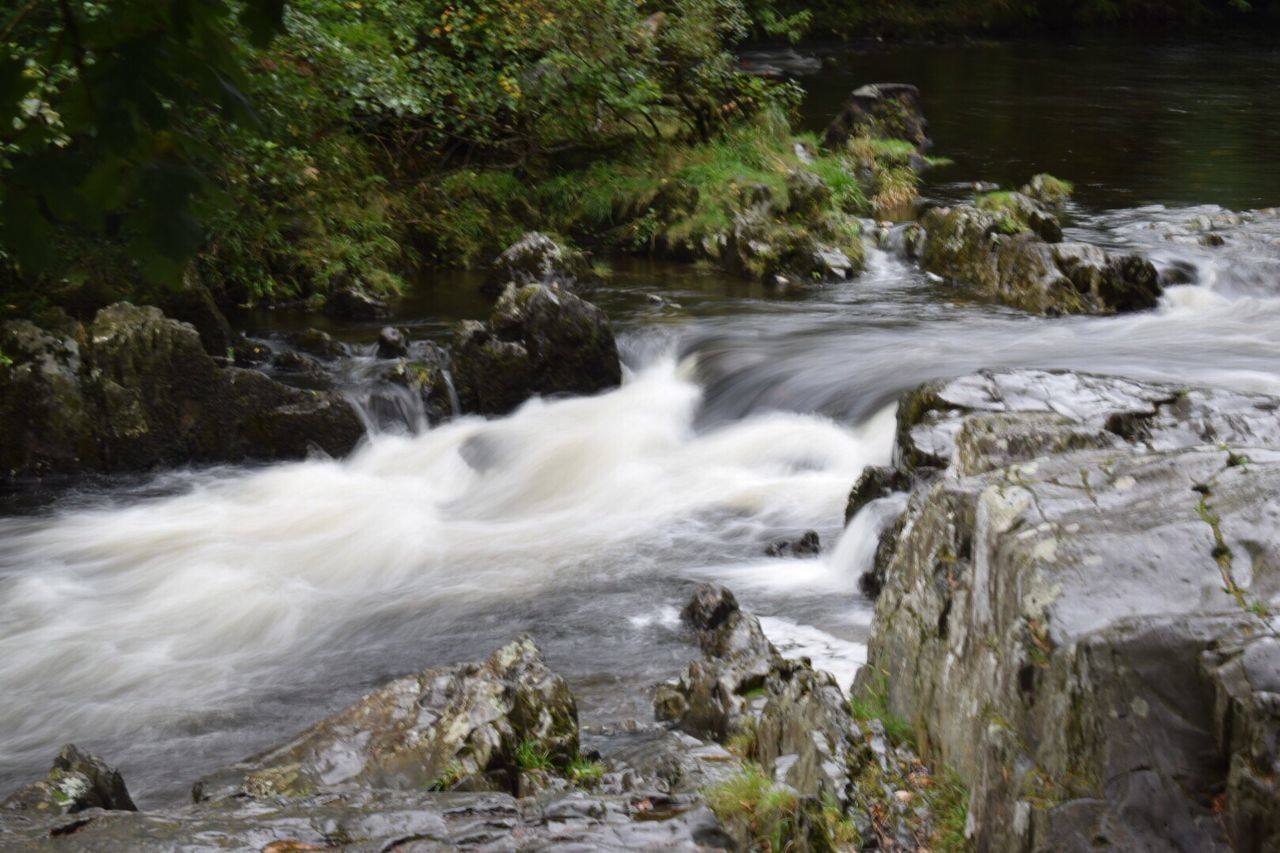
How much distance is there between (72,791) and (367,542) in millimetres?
3945

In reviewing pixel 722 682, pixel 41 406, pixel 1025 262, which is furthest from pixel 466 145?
pixel 722 682

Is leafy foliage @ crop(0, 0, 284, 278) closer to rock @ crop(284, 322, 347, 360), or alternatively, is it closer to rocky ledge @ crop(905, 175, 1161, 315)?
rock @ crop(284, 322, 347, 360)

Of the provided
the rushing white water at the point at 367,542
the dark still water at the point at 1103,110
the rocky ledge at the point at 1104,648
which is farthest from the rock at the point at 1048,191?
the rocky ledge at the point at 1104,648

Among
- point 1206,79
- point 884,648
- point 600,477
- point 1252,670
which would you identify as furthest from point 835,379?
point 1206,79

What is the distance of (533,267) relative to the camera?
1315cm

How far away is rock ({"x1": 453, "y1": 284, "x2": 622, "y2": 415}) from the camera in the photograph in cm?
1048

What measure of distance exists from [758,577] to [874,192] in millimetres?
10395

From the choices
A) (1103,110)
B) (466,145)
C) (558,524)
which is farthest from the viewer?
(1103,110)

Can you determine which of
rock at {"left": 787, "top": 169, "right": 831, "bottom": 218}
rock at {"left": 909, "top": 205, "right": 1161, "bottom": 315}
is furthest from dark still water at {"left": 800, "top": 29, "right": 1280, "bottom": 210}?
rock at {"left": 787, "top": 169, "right": 831, "bottom": 218}

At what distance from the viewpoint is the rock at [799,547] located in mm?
7734

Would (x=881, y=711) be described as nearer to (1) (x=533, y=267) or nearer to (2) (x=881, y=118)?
(1) (x=533, y=267)

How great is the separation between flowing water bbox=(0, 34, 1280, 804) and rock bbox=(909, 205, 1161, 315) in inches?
12.4

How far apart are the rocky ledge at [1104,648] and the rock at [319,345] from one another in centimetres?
756

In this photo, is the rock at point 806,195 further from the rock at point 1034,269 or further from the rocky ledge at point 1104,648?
the rocky ledge at point 1104,648
